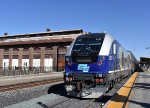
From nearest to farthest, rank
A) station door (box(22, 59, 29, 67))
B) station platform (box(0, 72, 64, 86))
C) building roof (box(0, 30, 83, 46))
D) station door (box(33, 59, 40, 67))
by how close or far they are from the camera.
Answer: station platform (box(0, 72, 64, 86)) < building roof (box(0, 30, 83, 46)) < station door (box(33, 59, 40, 67)) < station door (box(22, 59, 29, 67))

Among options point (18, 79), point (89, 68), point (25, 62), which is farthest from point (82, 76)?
point (25, 62)

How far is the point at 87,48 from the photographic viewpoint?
15.1 meters

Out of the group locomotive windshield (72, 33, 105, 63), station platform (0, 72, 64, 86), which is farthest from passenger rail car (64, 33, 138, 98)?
station platform (0, 72, 64, 86)

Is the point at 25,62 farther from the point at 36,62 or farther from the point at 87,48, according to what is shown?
the point at 87,48

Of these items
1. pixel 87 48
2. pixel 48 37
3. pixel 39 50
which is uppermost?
pixel 48 37

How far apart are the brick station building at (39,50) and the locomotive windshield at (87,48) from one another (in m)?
42.6

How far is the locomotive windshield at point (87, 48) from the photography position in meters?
14.6

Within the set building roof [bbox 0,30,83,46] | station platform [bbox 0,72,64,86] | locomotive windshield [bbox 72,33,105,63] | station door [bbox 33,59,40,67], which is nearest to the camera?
locomotive windshield [bbox 72,33,105,63]

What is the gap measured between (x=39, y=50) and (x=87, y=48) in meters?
53.0

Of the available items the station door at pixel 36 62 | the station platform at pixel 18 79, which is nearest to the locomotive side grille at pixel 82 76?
the station platform at pixel 18 79

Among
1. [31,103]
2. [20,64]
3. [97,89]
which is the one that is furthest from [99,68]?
[20,64]

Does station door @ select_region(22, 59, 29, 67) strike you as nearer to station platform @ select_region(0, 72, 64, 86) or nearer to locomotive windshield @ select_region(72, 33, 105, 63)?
station platform @ select_region(0, 72, 64, 86)

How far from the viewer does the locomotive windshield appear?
14.6 meters

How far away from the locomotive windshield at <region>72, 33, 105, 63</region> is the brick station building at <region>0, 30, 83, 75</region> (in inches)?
1678
